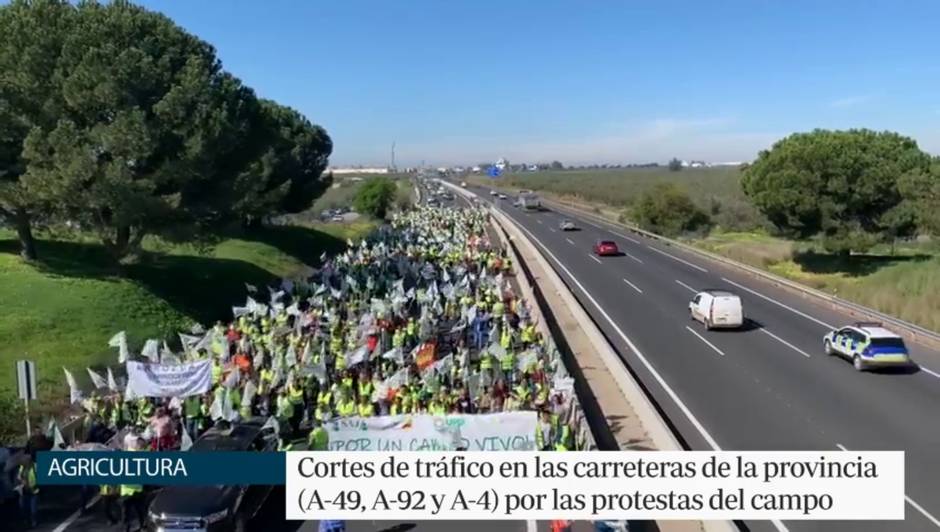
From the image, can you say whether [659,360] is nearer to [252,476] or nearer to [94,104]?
[252,476]

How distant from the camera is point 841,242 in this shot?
1815 inches

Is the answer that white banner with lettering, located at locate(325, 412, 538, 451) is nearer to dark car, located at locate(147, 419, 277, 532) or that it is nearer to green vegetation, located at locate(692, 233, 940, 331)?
dark car, located at locate(147, 419, 277, 532)

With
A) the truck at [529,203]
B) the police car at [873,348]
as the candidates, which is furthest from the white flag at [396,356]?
the truck at [529,203]

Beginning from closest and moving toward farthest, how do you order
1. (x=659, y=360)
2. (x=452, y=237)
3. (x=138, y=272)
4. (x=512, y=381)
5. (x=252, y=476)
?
(x=252, y=476) → (x=512, y=381) → (x=659, y=360) → (x=138, y=272) → (x=452, y=237)

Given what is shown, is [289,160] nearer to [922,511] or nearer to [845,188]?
[845,188]

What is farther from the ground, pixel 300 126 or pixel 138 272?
pixel 300 126

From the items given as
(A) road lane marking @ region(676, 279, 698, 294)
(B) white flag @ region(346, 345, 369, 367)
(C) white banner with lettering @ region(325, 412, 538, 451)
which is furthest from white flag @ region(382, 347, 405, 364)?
(A) road lane marking @ region(676, 279, 698, 294)

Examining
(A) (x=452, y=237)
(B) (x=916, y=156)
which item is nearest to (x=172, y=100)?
(A) (x=452, y=237)

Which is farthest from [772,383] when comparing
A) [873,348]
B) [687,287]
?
[687,287]

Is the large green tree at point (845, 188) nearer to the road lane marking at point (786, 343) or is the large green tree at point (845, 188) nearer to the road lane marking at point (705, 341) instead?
the road lane marking at point (786, 343)

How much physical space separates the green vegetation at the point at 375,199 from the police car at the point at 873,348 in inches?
2818

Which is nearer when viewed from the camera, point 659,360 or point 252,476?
point 252,476

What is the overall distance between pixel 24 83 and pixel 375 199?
201ft

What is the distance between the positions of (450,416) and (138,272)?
83.7 feet
